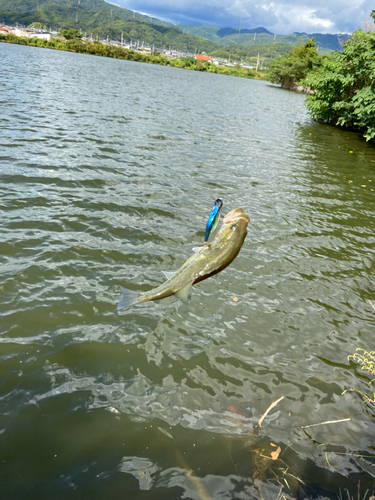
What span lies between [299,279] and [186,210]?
374 centimetres

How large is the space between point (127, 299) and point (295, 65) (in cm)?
10482

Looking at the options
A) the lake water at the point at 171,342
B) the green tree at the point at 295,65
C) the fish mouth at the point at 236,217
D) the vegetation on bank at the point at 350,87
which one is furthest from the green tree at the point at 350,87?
the green tree at the point at 295,65

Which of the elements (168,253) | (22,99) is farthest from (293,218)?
(22,99)

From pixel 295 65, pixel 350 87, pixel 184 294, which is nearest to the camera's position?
pixel 184 294

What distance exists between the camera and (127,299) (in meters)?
2.21

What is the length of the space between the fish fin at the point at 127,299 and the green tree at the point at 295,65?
99829 mm

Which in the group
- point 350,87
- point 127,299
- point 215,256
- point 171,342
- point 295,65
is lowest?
point 171,342

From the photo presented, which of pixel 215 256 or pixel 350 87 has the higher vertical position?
pixel 350 87

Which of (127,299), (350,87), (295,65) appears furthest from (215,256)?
(295,65)

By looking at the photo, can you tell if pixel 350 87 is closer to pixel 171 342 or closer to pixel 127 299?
pixel 171 342

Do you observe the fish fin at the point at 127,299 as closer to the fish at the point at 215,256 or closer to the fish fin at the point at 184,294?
the fish at the point at 215,256

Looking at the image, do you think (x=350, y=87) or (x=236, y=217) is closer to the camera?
(x=236, y=217)

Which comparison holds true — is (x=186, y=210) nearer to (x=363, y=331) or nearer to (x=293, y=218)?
(x=293, y=218)

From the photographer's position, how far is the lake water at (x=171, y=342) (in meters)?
3.17
